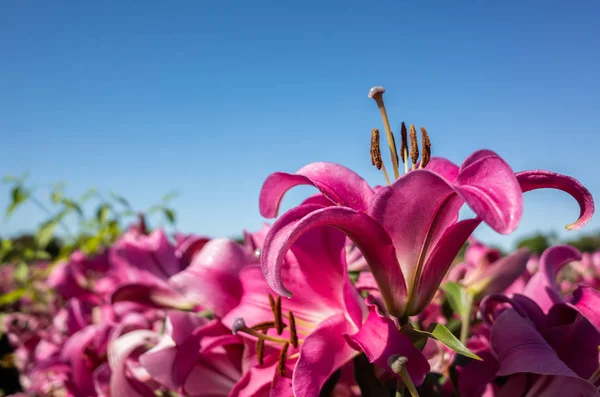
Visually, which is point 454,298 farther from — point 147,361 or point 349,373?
point 147,361

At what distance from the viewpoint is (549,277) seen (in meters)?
0.79

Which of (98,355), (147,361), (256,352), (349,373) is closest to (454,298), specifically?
(349,373)

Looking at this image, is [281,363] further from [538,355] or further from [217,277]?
[538,355]

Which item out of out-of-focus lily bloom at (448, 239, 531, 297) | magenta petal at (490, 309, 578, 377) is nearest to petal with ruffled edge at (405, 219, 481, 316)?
magenta petal at (490, 309, 578, 377)

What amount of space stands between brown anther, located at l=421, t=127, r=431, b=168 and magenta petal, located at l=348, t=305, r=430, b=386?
210mm

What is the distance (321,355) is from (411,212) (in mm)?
199

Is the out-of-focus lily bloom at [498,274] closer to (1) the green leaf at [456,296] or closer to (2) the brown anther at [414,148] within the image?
(1) the green leaf at [456,296]

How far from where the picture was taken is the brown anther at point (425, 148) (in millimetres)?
676

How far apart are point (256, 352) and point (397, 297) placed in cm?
22

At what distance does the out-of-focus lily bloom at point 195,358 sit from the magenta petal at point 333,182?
0.88 feet

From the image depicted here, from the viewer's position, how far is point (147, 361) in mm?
802

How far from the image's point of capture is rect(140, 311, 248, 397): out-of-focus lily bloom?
788mm

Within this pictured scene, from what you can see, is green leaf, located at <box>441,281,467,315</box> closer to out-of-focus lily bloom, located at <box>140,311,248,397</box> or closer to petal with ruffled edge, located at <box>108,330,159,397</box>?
out-of-focus lily bloom, located at <box>140,311,248,397</box>

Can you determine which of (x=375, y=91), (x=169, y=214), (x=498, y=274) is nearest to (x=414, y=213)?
(x=375, y=91)
